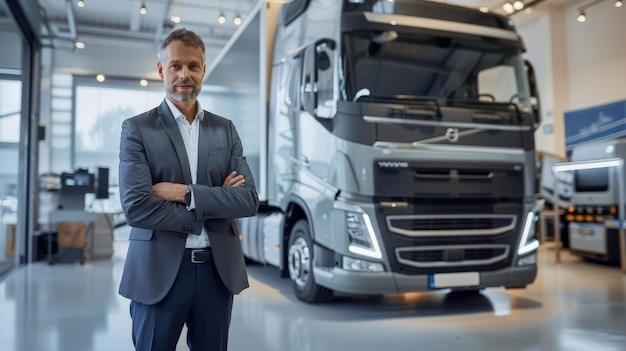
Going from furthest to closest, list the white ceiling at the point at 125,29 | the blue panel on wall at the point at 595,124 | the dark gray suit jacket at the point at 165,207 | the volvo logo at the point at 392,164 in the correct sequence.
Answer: the white ceiling at the point at 125,29 < the blue panel on wall at the point at 595,124 < the volvo logo at the point at 392,164 < the dark gray suit jacket at the point at 165,207

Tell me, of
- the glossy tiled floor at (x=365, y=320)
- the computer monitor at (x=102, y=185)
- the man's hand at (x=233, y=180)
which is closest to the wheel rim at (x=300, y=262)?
the glossy tiled floor at (x=365, y=320)

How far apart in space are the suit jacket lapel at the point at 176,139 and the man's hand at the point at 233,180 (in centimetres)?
13

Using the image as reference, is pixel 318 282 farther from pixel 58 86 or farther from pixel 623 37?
pixel 58 86

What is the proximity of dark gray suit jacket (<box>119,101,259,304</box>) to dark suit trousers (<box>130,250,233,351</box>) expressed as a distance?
4 cm

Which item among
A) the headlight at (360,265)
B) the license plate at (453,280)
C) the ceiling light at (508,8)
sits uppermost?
the ceiling light at (508,8)

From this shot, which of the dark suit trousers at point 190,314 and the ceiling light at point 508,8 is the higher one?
the ceiling light at point 508,8

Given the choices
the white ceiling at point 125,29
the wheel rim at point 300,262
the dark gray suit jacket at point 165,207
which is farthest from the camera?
the white ceiling at point 125,29

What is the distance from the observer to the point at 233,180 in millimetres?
1716

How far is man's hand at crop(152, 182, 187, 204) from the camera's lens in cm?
157

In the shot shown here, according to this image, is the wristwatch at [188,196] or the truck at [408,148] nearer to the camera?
the wristwatch at [188,196]

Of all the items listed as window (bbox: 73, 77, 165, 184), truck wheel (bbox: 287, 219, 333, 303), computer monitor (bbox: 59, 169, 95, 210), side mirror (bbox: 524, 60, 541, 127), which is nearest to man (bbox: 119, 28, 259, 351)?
truck wheel (bbox: 287, 219, 333, 303)

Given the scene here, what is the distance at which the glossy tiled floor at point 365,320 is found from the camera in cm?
338

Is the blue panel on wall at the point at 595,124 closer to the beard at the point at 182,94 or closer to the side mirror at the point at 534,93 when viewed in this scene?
the side mirror at the point at 534,93

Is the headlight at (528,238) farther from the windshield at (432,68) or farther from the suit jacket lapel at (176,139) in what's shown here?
the suit jacket lapel at (176,139)
